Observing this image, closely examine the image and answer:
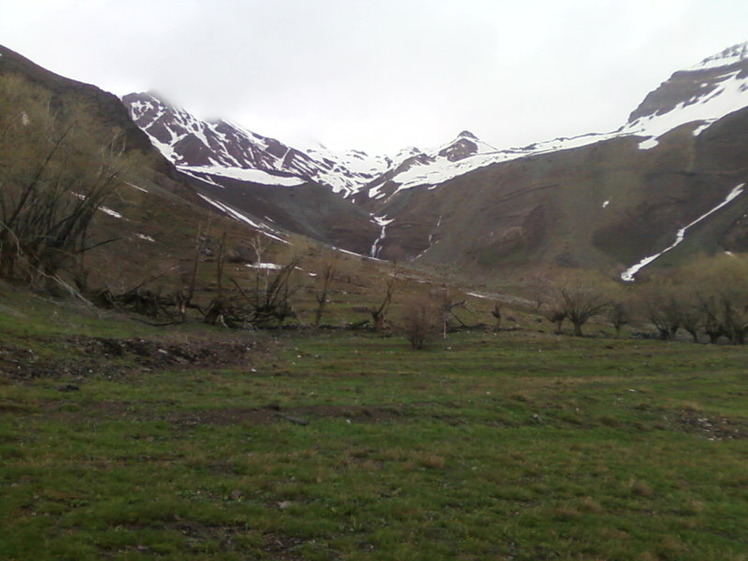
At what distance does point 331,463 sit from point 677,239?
186 m

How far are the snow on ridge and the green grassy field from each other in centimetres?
14293

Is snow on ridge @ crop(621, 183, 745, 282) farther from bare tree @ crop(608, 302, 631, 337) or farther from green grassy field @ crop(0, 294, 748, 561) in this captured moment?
green grassy field @ crop(0, 294, 748, 561)

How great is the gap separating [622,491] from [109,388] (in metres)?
14.9

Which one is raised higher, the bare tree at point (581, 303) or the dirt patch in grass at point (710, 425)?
the bare tree at point (581, 303)

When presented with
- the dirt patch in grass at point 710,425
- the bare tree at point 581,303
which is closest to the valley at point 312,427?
the dirt patch in grass at point 710,425

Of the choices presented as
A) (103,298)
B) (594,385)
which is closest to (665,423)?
(594,385)

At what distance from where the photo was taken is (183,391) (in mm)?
18094

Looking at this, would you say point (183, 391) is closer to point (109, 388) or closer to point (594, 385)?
point (109, 388)

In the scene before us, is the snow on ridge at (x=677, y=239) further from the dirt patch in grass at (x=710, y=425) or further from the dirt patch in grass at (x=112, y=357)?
the dirt patch in grass at (x=112, y=357)

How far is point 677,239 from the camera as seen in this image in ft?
559

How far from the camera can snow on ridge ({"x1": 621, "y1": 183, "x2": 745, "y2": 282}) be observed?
159000 mm

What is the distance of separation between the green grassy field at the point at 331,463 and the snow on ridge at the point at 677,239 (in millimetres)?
142927

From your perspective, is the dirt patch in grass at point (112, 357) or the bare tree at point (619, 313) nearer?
the dirt patch in grass at point (112, 357)

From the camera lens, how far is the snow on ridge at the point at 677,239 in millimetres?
159000
